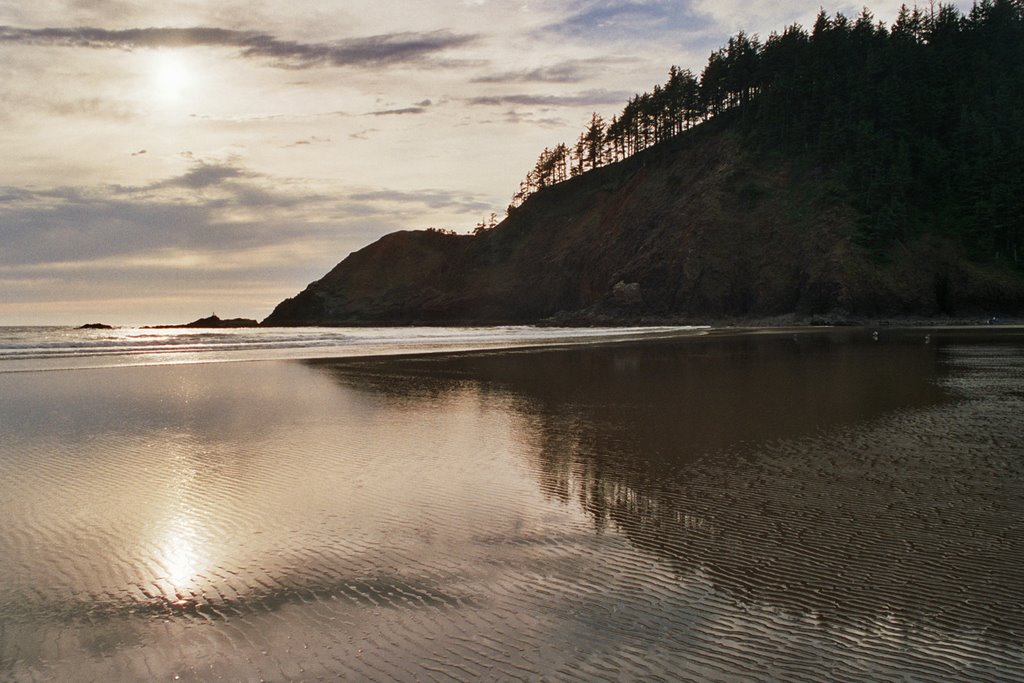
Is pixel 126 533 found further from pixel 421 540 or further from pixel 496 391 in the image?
pixel 496 391

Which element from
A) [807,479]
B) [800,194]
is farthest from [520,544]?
[800,194]

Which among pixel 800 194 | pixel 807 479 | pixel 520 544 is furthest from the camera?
pixel 800 194

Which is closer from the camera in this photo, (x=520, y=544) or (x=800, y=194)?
(x=520, y=544)

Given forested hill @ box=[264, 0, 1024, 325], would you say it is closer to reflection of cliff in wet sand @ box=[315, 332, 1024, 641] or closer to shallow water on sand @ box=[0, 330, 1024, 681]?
reflection of cliff in wet sand @ box=[315, 332, 1024, 641]

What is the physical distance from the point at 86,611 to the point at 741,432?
10333 mm

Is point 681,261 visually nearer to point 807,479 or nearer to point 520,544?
point 807,479

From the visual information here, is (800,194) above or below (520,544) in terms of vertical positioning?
above

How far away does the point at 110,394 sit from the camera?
18938 millimetres

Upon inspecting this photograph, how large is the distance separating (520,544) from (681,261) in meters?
68.7

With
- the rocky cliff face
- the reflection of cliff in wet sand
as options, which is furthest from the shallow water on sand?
the rocky cliff face

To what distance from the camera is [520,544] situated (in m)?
6.67

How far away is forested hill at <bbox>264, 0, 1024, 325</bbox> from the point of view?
62406mm

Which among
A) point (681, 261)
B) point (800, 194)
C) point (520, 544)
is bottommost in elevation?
point (520, 544)

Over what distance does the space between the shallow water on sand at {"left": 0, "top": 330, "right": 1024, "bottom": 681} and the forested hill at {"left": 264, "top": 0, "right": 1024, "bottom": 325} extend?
54.4 meters
